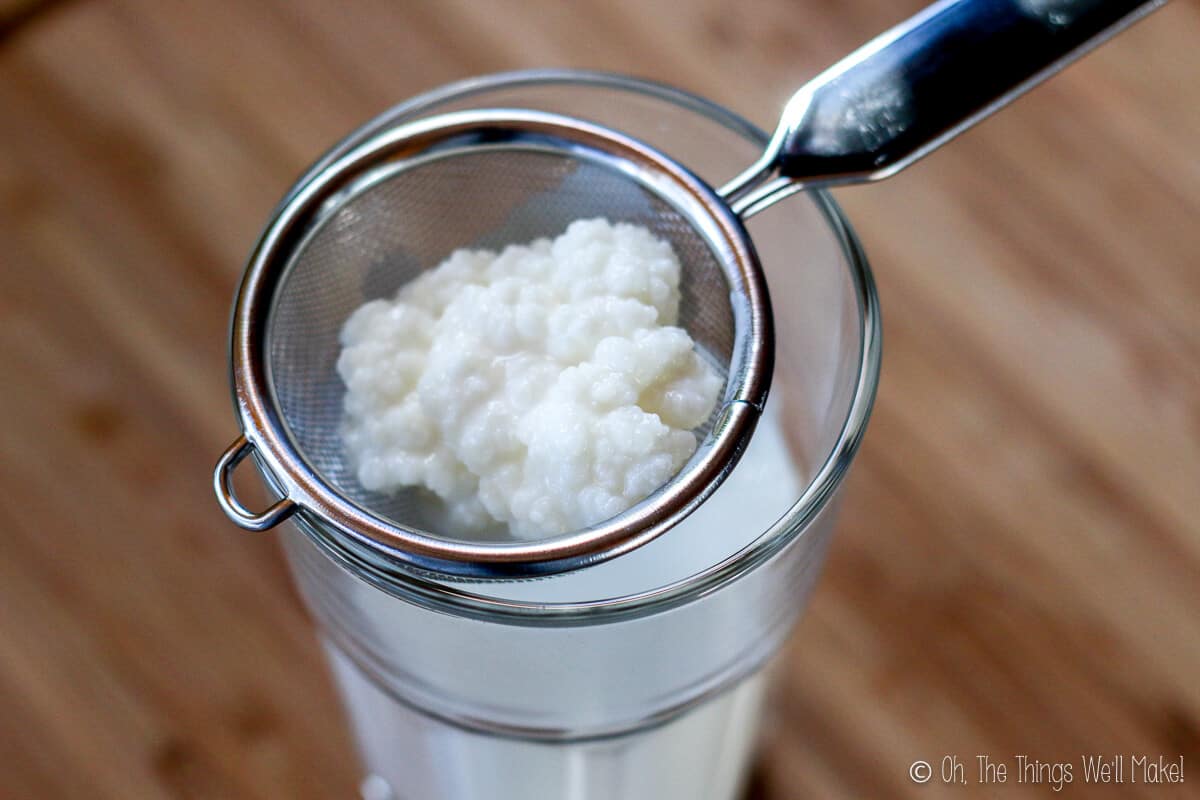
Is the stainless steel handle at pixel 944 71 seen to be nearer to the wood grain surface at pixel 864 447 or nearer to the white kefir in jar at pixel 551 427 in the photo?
the white kefir in jar at pixel 551 427

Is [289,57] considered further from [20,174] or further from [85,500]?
[85,500]

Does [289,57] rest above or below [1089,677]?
above

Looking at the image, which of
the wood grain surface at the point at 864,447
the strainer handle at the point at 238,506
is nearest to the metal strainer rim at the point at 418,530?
the strainer handle at the point at 238,506

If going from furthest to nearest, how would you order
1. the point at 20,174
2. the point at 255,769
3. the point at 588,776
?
the point at 20,174 < the point at 255,769 < the point at 588,776

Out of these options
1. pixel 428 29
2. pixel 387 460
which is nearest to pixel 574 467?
pixel 387 460

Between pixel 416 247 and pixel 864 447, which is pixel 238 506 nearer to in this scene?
pixel 416 247

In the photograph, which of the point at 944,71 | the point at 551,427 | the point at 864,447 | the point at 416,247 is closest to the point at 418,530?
the point at 551,427

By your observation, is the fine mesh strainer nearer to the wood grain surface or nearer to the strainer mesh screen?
the strainer mesh screen
